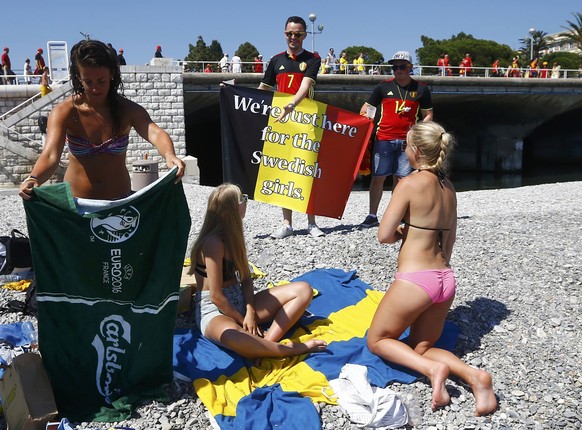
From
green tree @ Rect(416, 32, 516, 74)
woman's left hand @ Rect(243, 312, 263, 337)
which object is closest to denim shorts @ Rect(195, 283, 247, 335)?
woman's left hand @ Rect(243, 312, 263, 337)

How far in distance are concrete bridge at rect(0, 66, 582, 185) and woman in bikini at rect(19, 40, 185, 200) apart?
1307 centimetres

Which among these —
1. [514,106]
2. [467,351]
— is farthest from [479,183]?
[467,351]

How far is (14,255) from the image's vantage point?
5102 mm

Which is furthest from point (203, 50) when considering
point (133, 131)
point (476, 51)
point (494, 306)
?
point (494, 306)

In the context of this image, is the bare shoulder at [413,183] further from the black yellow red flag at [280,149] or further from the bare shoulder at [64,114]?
the black yellow red flag at [280,149]

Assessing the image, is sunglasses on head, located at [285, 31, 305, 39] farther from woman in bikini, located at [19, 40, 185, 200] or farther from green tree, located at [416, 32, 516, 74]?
green tree, located at [416, 32, 516, 74]

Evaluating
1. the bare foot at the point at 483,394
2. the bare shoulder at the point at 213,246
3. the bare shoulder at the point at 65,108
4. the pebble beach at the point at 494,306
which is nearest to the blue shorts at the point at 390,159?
the pebble beach at the point at 494,306

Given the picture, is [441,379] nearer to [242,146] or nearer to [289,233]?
[289,233]

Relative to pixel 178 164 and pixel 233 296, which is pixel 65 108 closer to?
pixel 178 164

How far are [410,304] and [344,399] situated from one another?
2.32 feet

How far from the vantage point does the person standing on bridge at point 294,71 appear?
6.48 metres

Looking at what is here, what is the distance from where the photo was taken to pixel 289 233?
22.5 ft

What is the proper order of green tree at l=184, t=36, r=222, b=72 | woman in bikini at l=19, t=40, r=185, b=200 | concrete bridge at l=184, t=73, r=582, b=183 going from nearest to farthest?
woman in bikini at l=19, t=40, r=185, b=200
concrete bridge at l=184, t=73, r=582, b=183
green tree at l=184, t=36, r=222, b=72

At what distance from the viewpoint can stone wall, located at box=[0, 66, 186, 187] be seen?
15.4m
